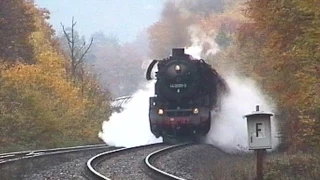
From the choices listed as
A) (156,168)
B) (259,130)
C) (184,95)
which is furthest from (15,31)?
(259,130)

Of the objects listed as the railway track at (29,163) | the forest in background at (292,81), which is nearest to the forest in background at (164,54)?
the forest in background at (292,81)

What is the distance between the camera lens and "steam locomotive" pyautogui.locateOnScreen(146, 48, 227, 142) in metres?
27.0

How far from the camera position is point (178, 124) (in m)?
27.0

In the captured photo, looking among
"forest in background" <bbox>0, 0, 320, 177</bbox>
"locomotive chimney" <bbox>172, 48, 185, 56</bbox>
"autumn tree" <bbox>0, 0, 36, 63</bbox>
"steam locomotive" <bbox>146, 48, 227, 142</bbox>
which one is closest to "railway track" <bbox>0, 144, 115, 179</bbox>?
"steam locomotive" <bbox>146, 48, 227, 142</bbox>

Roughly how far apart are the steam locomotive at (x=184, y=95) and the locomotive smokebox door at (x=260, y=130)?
14338mm

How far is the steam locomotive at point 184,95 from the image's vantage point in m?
27.0

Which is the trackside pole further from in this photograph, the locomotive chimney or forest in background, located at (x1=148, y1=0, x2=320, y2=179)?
the locomotive chimney

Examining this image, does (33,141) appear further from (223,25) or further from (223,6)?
(223,6)

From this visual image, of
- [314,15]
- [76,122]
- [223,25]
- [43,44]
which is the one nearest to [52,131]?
[76,122]

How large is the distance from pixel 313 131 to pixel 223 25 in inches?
2372

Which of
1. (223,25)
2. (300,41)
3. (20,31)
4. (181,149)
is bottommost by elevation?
(181,149)

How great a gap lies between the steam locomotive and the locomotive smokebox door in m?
14.3

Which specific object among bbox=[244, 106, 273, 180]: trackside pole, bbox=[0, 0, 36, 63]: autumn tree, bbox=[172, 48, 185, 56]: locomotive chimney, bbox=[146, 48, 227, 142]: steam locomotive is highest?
bbox=[0, 0, 36, 63]: autumn tree

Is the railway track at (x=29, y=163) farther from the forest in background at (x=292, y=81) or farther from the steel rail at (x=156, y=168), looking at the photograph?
the forest in background at (x=292, y=81)
